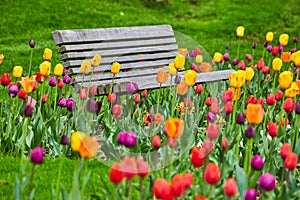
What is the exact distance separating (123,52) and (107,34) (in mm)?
262

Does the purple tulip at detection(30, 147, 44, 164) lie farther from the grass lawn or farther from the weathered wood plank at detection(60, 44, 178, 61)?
the grass lawn

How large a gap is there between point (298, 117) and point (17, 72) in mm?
2106

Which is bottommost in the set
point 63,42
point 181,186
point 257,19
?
point 257,19

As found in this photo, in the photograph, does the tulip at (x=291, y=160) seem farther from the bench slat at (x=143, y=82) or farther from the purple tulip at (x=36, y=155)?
the bench slat at (x=143, y=82)

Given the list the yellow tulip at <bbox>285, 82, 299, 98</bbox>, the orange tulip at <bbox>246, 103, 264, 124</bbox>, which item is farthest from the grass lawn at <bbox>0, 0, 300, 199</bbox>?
the orange tulip at <bbox>246, 103, 264, 124</bbox>

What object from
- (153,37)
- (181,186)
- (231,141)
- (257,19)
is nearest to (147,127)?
(231,141)

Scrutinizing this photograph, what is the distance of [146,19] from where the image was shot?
37.8ft

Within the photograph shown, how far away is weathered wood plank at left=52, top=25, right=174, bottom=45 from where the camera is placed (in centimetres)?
591

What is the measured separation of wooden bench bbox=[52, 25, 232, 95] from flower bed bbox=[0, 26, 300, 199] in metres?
0.20

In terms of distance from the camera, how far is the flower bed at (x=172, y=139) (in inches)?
107

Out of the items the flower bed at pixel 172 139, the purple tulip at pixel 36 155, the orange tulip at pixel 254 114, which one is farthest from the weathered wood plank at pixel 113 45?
the purple tulip at pixel 36 155

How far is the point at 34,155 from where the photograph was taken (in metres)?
2.66

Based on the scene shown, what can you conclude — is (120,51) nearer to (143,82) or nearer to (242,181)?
(143,82)

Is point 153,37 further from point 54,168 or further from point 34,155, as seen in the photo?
point 34,155
